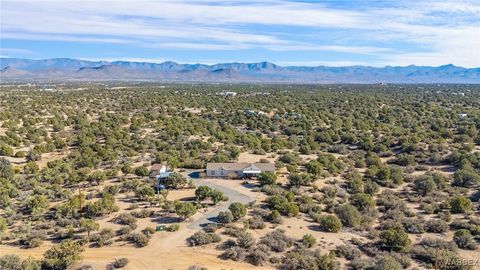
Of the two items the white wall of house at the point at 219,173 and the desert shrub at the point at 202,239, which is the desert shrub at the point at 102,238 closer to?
the desert shrub at the point at 202,239

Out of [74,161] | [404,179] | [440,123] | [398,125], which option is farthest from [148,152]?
[440,123]

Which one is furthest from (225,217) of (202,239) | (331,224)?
(331,224)

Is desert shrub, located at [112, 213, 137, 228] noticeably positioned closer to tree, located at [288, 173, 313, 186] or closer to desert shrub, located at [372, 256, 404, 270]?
tree, located at [288, 173, 313, 186]

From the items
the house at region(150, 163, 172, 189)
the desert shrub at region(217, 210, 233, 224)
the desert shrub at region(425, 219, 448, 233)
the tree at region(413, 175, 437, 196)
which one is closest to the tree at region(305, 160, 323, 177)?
the tree at region(413, 175, 437, 196)

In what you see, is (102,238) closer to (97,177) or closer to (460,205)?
(97,177)

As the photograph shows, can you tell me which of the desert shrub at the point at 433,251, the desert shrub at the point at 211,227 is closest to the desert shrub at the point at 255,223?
the desert shrub at the point at 211,227

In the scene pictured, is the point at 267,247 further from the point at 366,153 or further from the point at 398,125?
the point at 398,125
